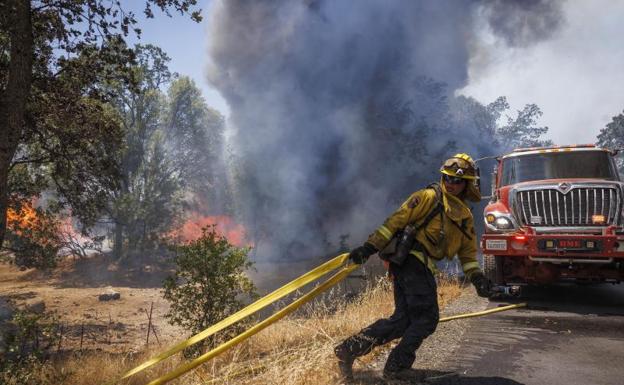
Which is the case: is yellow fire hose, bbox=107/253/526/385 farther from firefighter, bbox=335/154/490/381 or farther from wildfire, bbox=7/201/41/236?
wildfire, bbox=7/201/41/236

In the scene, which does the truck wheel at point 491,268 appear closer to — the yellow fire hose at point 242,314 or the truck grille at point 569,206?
the truck grille at point 569,206

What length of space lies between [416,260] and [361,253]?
41 centimetres

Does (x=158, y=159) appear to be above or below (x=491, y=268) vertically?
above

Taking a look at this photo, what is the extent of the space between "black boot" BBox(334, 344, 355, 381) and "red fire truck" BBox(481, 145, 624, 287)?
4085mm

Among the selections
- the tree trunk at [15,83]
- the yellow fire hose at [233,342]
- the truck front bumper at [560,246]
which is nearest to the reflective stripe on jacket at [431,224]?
the yellow fire hose at [233,342]

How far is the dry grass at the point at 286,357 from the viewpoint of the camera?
10.7 feet

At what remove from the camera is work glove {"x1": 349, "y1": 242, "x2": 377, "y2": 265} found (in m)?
3.21

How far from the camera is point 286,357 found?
11.4ft

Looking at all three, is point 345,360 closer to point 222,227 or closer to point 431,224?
point 431,224

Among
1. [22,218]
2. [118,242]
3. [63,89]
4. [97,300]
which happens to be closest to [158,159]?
[118,242]

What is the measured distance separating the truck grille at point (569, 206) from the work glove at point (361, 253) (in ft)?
14.1

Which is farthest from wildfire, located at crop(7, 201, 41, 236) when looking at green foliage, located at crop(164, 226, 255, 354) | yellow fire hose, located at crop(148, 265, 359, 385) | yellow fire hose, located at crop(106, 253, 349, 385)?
yellow fire hose, located at crop(148, 265, 359, 385)

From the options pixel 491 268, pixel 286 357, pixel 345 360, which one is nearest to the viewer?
pixel 345 360

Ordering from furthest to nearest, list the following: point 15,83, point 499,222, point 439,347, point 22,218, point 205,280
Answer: point 22,218 < point 499,222 < point 205,280 < point 15,83 < point 439,347
